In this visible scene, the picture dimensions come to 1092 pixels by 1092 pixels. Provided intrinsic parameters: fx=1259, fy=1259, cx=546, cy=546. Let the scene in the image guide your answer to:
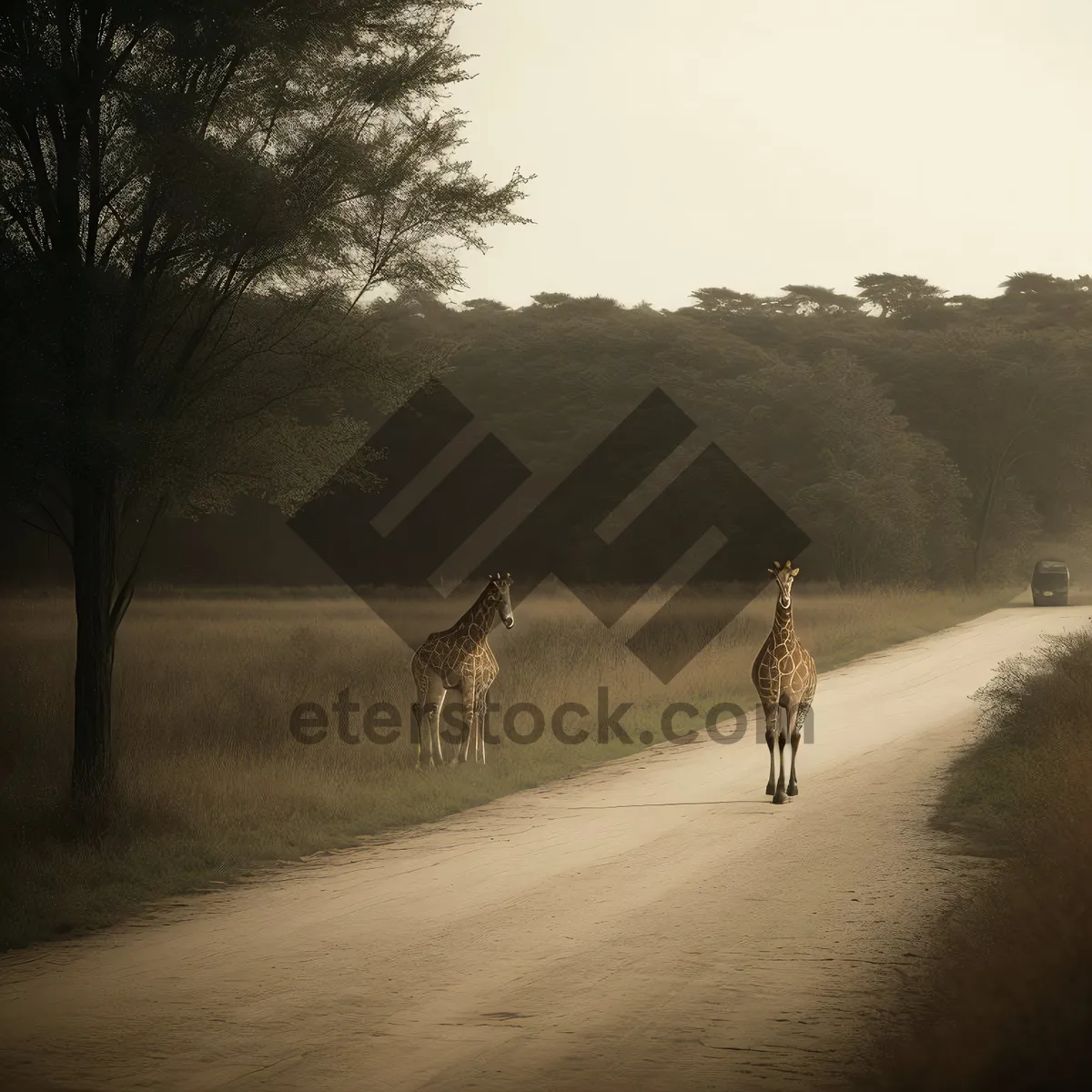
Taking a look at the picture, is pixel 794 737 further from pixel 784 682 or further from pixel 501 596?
pixel 501 596

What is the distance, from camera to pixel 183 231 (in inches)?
433

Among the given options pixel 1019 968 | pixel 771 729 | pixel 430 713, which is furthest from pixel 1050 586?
pixel 1019 968

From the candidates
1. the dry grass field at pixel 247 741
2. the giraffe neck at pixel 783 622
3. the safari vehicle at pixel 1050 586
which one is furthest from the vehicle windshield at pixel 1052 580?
the giraffe neck at pixel 783 622

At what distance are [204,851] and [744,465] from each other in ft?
141

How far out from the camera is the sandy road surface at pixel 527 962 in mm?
5531

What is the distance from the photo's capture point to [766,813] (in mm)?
11367

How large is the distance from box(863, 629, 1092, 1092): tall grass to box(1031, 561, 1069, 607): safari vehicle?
3442cm

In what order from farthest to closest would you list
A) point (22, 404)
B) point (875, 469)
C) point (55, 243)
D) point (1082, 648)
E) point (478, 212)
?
point (875, 469), point (1082, 648), point (478, 212), point (55, 243), point (22, 404)

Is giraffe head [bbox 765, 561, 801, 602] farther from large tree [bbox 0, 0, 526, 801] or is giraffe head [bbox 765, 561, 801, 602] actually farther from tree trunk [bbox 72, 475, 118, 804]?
tree trunk [bbox 72, 475, 118, 804]

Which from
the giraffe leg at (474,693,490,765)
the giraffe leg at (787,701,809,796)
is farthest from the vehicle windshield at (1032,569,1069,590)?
the giraffe leg at (787,701,809,796)

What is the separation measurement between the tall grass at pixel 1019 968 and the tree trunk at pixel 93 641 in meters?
7.33

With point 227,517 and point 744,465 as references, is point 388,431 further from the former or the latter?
point 744,465

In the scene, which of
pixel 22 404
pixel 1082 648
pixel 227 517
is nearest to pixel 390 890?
pixel 22 404

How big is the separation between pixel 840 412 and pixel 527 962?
140ft
